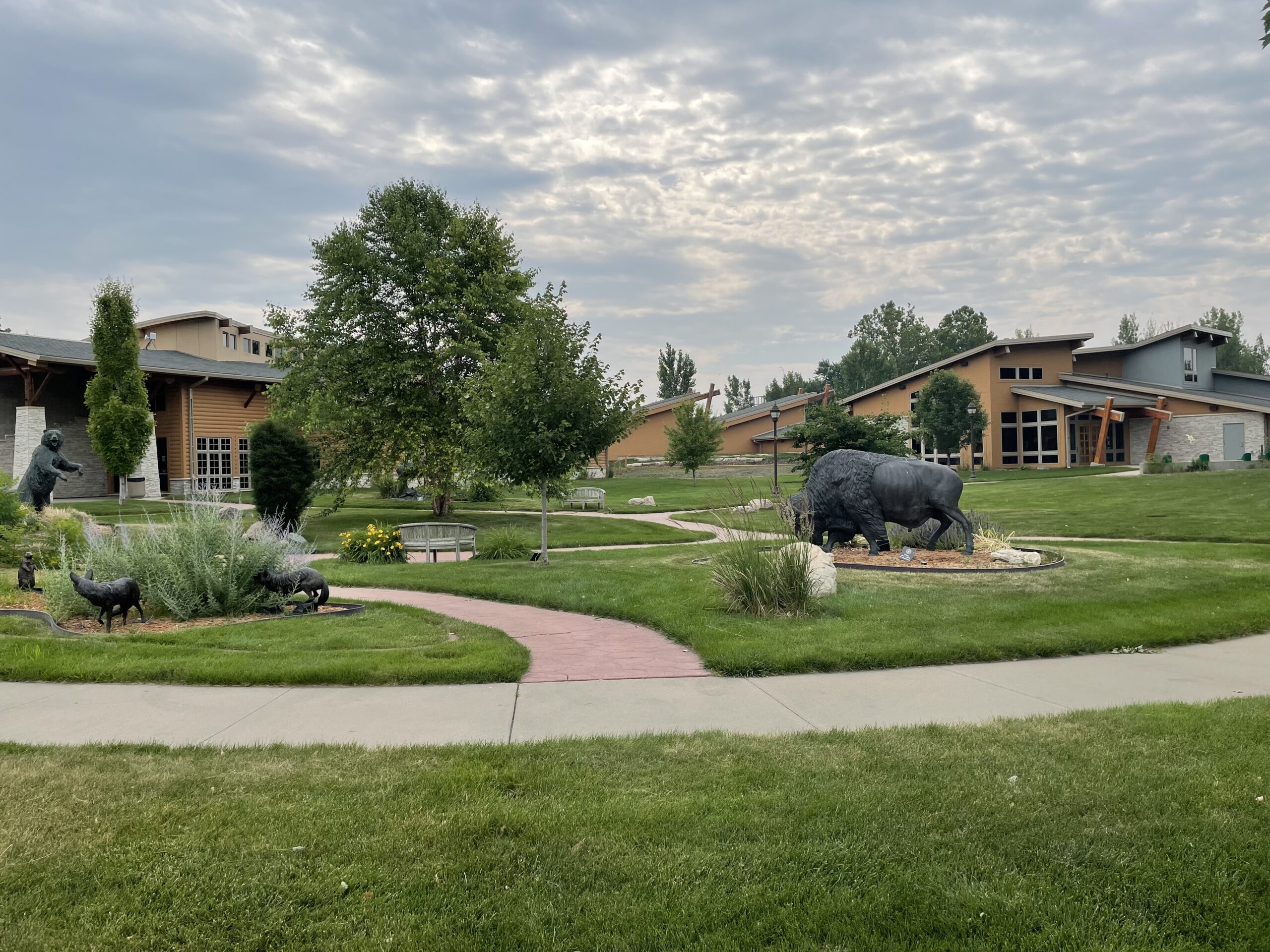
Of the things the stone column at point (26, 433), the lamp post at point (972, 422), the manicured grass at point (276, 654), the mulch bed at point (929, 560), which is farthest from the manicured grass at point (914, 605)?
the lamp post at point (972, 422)

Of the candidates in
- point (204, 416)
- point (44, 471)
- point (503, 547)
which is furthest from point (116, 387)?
point (503, 547)

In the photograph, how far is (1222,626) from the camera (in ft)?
26.5

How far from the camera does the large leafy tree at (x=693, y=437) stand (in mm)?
43125

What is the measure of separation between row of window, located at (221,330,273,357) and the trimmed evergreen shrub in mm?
25254

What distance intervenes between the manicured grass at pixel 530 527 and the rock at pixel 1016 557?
7291mm

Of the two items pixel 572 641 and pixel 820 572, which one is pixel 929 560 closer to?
pixel 820 572

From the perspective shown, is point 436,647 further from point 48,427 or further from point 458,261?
point 48,427

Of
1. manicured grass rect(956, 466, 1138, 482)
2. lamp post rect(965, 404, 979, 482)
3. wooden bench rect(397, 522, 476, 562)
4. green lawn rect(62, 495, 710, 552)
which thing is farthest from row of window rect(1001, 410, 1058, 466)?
wooden bench rect(397, 522, 476, 562)

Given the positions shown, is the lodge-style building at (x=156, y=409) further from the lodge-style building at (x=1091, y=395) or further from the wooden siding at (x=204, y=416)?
the lodge-style building at (x=1091, y=395)

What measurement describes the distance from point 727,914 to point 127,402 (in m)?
30.9

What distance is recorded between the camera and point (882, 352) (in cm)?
8762

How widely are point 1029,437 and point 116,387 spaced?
44.6 meters

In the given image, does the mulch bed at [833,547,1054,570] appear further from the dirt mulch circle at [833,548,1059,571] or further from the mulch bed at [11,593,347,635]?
the mulch bed at [11,593,347,635]

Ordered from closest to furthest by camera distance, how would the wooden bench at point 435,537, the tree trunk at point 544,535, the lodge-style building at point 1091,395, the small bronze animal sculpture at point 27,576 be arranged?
the small bronze animal sculpture at point 27,576
the tree trunk at point 544,535
the wooden bench at point 435,537
the lodge-style building at point 1091,395
